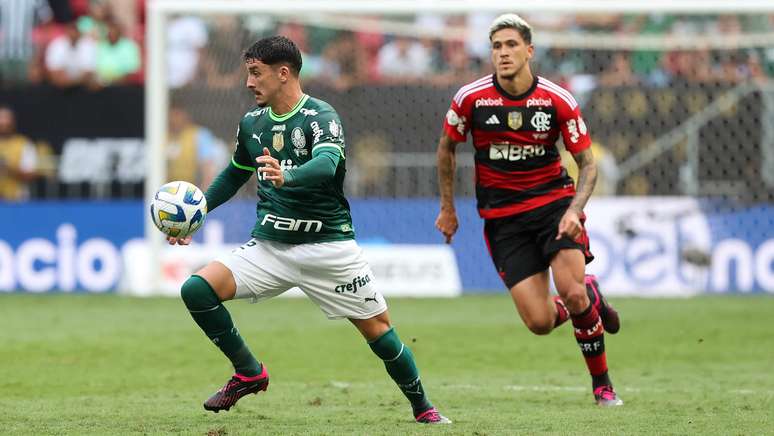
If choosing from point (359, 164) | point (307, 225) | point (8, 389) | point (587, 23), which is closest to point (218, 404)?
point (307, 225)

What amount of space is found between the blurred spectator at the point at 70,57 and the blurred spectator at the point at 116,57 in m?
0.14

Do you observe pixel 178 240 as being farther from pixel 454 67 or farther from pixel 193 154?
pixel 454 67

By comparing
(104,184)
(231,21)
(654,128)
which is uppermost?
(231,21)

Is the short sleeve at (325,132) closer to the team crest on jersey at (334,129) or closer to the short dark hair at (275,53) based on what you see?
the team crest on jersey at (334,129)

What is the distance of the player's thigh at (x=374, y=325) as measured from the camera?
775cm

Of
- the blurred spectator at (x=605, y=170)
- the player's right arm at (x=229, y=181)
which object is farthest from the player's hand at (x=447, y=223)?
the blurred spectator at (x=605, y=170)

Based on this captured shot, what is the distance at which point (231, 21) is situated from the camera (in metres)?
18.3

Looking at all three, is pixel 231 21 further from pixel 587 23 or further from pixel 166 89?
pixel 587 23

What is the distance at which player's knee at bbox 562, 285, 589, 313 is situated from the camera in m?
8.59

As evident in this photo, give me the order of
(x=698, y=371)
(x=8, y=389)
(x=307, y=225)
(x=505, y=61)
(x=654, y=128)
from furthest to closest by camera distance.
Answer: (x=654, y=128), (x=698, y=371), (x=8, y=389), (x=505, y=61), (x=307, y=225)

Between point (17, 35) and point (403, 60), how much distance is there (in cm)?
667

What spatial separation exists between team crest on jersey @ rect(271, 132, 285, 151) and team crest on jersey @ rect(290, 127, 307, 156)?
0.06 m

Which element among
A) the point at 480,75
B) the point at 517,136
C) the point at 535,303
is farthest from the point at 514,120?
the point at 480,75

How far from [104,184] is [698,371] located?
10383 millimetres
